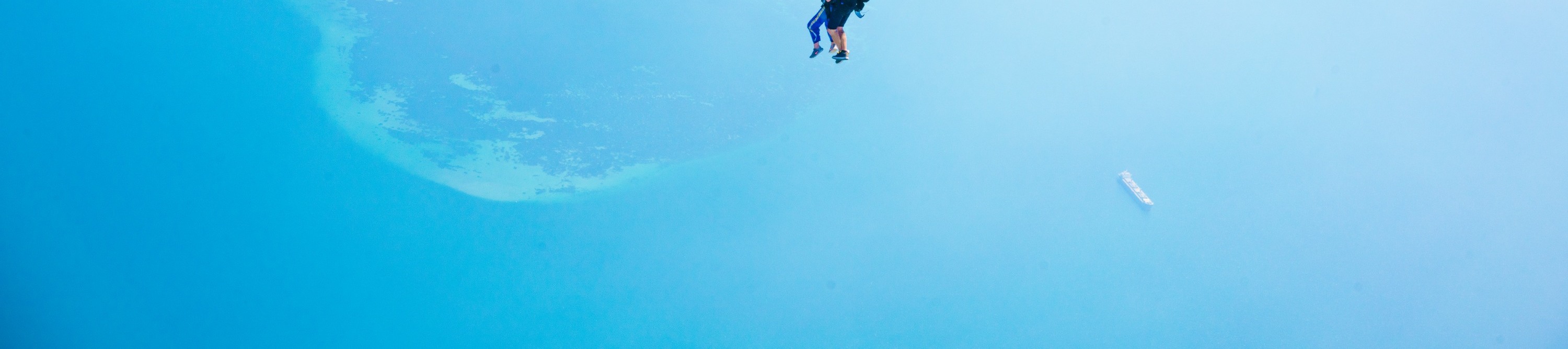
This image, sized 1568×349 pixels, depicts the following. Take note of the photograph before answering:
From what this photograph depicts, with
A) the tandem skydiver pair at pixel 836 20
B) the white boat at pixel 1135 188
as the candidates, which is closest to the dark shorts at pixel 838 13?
the tandem skydiver pair at pixel 836 20

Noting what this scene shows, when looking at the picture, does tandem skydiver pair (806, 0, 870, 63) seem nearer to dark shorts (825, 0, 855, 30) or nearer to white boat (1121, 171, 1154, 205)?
dark shorts (825, 0, 855, 30)

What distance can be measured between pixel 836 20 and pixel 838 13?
0.07 metres

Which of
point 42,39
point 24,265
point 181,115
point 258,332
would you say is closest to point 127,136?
point 181,115

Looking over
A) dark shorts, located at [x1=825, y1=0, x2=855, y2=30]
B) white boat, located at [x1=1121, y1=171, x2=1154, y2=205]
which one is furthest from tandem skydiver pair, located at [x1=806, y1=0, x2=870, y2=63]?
white boat, located at [x1=1121, y1=171, x2=1154, y2=205]

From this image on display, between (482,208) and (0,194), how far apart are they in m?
3.82

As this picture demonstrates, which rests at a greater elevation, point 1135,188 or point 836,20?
point 1135,188

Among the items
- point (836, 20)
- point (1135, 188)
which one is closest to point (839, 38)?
point (836, 20)

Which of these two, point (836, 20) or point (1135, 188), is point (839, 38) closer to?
point (836, 20)

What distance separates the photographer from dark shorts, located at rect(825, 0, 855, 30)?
16.0 feet

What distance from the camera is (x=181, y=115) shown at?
259 inches

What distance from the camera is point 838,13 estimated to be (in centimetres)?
495

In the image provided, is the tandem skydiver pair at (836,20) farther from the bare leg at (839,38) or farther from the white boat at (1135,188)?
the white boat at (1135,188)

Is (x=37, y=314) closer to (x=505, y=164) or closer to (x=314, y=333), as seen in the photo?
(x=314, y=333)

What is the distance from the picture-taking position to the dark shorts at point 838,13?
488 cm
